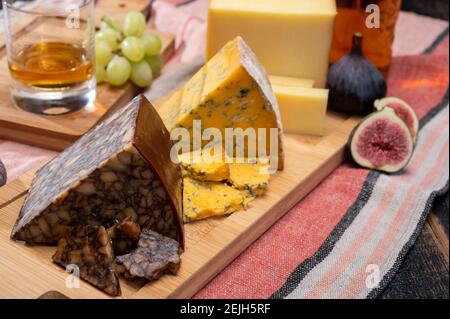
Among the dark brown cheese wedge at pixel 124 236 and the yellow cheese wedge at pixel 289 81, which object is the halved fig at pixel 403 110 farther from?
the dark brown cheese wedge at pixel 124 236

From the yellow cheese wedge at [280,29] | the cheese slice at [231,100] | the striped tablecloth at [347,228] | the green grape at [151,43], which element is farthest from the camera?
the green grape at [151,43]

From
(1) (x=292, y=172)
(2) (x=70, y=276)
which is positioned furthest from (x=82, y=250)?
(1) (x=292, y=172)

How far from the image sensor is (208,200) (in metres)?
1.83

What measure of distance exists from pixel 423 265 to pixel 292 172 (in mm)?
423

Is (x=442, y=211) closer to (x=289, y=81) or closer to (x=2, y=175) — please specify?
(x=289, y=81)

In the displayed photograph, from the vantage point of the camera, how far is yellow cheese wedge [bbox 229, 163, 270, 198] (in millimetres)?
1893

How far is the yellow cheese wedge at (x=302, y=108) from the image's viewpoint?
2.17m

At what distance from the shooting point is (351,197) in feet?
6.79

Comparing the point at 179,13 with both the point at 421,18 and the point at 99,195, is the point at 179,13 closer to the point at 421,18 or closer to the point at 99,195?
the point at 421,18

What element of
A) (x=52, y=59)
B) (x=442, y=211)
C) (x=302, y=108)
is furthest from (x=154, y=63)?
(x=442, y=211)

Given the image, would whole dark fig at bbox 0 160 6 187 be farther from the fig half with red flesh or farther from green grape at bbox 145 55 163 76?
the fig half with red flesh

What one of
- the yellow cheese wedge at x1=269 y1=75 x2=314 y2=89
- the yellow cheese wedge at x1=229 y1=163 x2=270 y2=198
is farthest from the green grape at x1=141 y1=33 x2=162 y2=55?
the yellow cheese wedge at x1=229 y1=163 x2=270 y2=198

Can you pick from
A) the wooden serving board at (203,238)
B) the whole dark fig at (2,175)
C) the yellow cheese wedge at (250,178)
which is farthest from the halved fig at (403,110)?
the whole dark fig at (2,175)

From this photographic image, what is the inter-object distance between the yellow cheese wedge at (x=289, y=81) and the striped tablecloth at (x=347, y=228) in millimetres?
276
